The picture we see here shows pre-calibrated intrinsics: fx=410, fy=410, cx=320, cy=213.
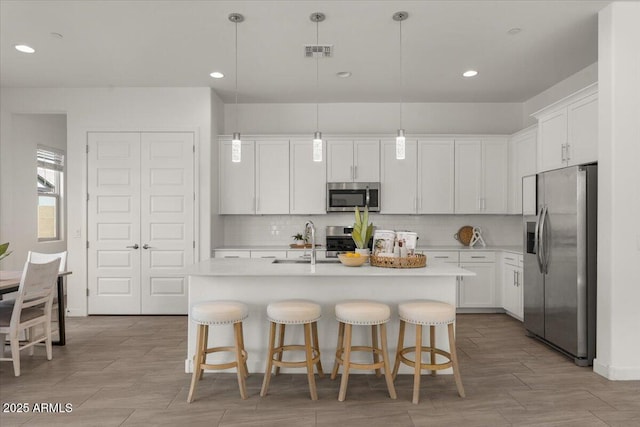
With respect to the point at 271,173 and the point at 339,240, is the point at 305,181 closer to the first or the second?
the point at 271,173

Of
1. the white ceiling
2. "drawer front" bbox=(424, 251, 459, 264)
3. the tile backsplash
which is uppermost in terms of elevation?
the white ceiling

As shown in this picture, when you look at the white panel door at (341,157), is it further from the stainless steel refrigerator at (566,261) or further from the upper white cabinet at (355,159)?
the stainless steel refrigerator at (566,261)

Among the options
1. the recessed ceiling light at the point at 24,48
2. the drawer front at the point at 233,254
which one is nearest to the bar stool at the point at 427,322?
the drawer front at the point at 233,254

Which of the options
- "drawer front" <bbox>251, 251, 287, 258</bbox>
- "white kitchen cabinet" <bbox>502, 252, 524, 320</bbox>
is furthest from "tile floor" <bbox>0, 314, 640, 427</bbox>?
"drawer front" <bbox>251, 251, 287, 258</bbox>

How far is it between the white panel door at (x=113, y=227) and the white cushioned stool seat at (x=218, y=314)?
282 cm

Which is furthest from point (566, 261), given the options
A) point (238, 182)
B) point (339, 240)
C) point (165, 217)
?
point (165, 217)

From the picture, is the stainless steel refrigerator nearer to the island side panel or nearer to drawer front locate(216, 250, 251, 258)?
the island side panel

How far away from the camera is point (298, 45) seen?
4016 mm

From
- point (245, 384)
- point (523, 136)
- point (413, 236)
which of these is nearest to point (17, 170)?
point (245, 384)

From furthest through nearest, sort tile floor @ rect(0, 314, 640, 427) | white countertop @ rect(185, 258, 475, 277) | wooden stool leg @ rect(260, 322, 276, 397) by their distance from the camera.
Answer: white countertop @ rect(185, 258, 475, 277), wooden stool leg @ rect(260, 322, 276, 397), tile floor @ rect(0, 314, 640, 427)

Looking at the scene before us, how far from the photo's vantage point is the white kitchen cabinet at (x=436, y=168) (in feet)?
18.7

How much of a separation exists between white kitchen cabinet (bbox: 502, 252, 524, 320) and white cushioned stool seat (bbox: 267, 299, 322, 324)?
308cm

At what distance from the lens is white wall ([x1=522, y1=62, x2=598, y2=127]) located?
4602 millimetres

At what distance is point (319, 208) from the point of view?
18.8 ft
